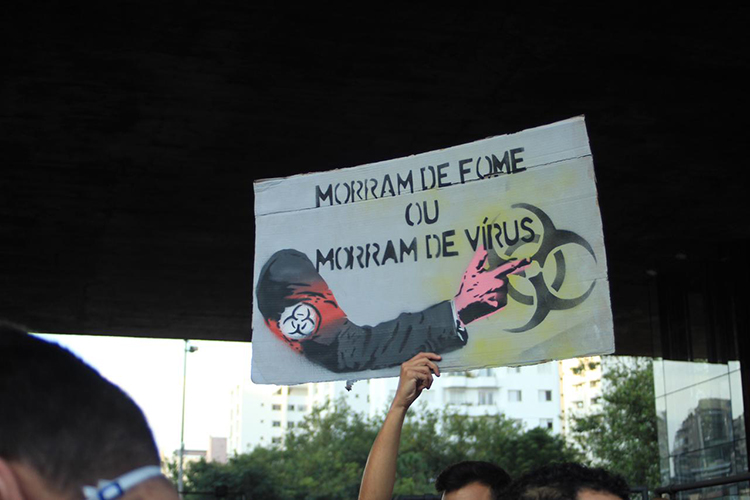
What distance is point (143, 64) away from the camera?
9984 millimetres

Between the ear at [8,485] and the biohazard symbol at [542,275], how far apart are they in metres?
2.40

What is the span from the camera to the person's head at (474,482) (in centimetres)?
384

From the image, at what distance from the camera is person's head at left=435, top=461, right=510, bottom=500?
12.6 feet

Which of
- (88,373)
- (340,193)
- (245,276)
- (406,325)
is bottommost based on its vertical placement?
(88,373)

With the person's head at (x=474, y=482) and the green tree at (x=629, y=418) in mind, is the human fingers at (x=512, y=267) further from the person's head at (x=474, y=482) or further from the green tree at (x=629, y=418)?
the green tree at (x=629, y=418)

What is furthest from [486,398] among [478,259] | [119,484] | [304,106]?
[119,484]

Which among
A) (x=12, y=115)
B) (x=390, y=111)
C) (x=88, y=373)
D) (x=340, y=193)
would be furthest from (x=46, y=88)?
(x=88, y=373)

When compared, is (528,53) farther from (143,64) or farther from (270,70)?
(143,64)

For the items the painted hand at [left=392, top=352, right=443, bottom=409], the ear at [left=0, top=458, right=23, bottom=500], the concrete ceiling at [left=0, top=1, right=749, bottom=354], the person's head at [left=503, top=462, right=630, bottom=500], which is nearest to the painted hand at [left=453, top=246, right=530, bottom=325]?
the painted hand at [left=392, top=352, right=443, bottom=409]

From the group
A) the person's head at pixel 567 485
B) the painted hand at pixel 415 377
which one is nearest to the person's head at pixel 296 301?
the painted hand at pixel 415 377

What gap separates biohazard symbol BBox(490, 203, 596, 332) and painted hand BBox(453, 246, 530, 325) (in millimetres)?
28

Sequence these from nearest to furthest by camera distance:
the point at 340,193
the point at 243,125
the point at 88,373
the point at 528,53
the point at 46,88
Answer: the point at 88,373, the point at 340,193, the point at 528,53, the point at 46,88, the point at 243,125

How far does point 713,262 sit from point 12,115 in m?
11.7

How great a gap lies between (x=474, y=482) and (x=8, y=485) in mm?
2949
